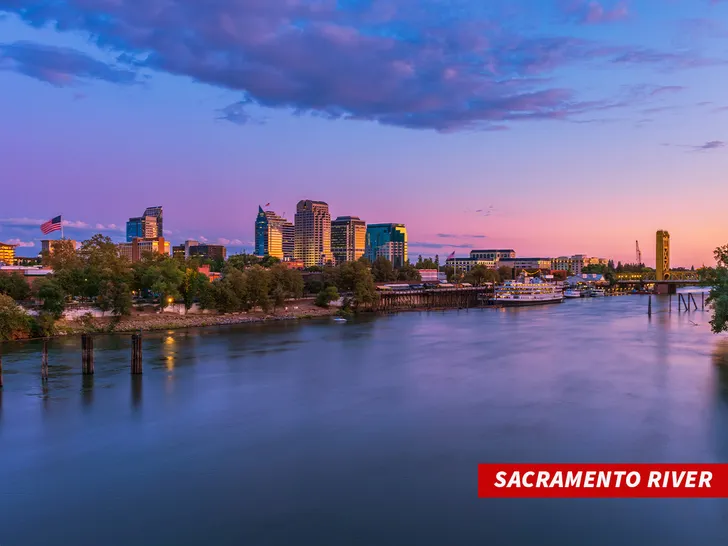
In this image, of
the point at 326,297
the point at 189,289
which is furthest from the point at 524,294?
the point at 189,289

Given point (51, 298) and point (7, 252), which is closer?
point (51, 298)

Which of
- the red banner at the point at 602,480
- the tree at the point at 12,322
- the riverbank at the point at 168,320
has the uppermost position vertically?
the tree at the point at 12,322

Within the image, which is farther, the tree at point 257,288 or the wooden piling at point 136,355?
the tree at point 257,288

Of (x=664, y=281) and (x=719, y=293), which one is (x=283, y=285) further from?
(x=664, y=281)

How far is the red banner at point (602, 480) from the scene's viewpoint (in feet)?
46.0

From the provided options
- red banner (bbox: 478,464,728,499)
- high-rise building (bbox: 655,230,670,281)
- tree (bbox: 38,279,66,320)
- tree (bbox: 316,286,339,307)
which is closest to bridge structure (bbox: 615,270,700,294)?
high-rise building (bbox: 655,230,670,281)

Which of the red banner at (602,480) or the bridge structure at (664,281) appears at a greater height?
the bridge structure at (664,281)

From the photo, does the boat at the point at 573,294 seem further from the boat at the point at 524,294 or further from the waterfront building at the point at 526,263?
the waterfront building at the point at 526,263

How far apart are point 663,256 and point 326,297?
11744 cm

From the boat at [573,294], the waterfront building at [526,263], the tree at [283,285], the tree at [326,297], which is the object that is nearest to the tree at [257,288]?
the tree at [283,285]

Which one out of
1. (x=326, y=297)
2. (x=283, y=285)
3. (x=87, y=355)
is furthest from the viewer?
(x=326, y=297)

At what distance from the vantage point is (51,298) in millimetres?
41812

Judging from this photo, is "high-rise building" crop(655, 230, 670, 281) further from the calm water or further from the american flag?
the american flag

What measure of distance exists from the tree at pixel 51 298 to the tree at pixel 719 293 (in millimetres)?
43851
